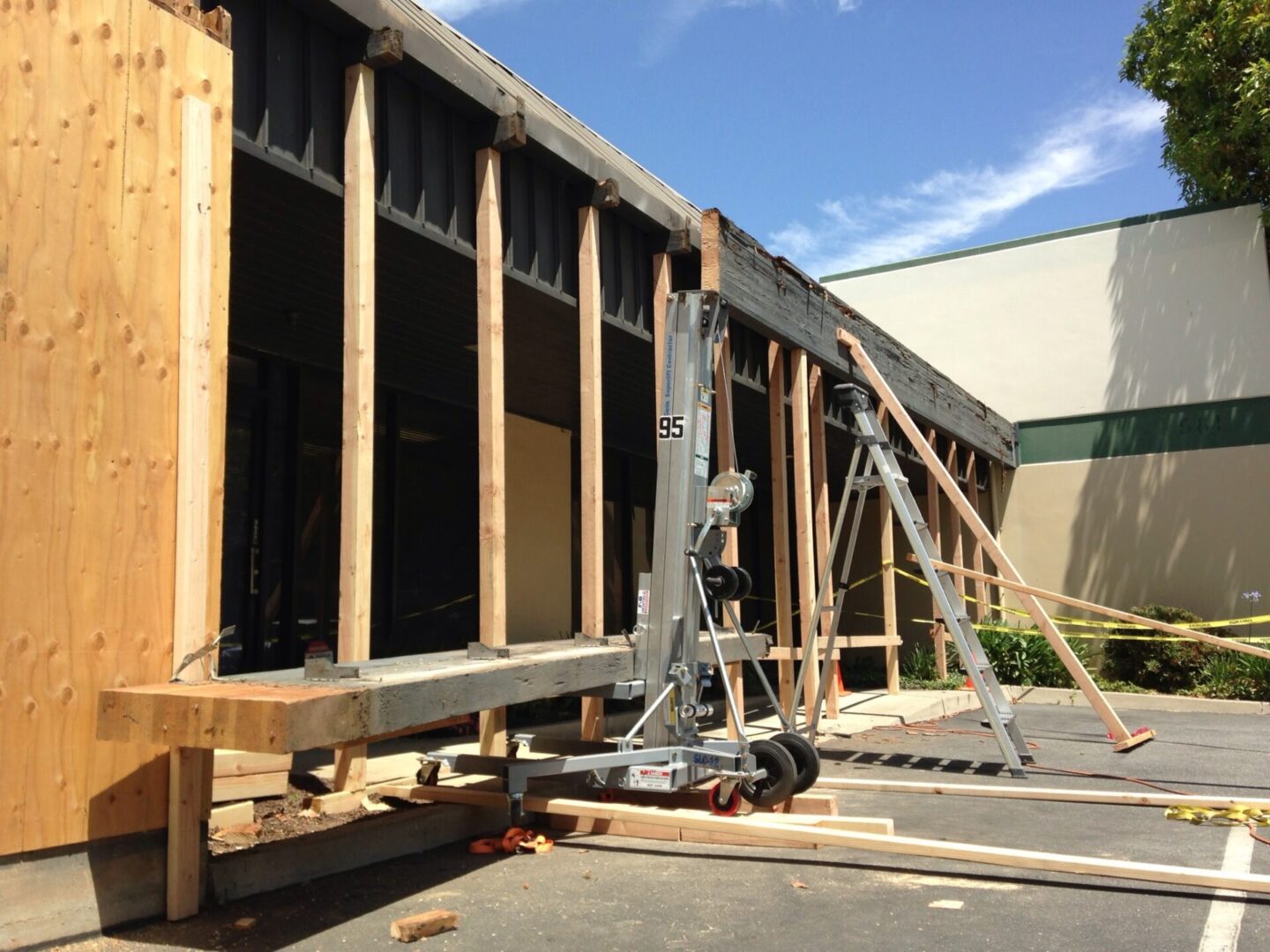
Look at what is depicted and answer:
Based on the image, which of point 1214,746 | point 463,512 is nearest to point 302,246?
point 463,512

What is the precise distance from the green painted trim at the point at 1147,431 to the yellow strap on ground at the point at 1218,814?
12101mm

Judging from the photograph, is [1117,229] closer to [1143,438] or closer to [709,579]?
[1143,438]

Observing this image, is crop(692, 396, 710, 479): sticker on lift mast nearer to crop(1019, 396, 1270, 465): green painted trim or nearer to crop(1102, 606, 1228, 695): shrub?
crop(1102, 606, 1228, 695): shrub

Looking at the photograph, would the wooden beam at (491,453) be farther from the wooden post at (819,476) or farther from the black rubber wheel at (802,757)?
the wooden post at (819,476)

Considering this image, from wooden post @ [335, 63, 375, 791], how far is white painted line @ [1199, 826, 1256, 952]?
393cm

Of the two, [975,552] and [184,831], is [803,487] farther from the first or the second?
[975,552]

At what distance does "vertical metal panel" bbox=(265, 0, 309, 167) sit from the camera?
18.3 ft

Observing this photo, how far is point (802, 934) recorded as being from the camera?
4.14 meters

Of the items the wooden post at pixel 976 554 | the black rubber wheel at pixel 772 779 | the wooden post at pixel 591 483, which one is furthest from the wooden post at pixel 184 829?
the wooden post at pixel 976 554


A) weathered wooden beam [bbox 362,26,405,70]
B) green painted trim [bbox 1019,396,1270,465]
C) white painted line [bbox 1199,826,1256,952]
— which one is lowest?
white painted line [bbox 1199,826,1256,952]

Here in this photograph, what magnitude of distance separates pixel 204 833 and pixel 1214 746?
900cm

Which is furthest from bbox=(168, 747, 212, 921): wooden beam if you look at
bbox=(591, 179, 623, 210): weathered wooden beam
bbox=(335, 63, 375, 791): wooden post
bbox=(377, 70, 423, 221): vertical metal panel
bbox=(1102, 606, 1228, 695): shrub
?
bbox=(1102, 606, 1228, 695): shrub

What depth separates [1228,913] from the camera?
4.28 metres

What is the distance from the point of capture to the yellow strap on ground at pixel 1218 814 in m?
6.17
